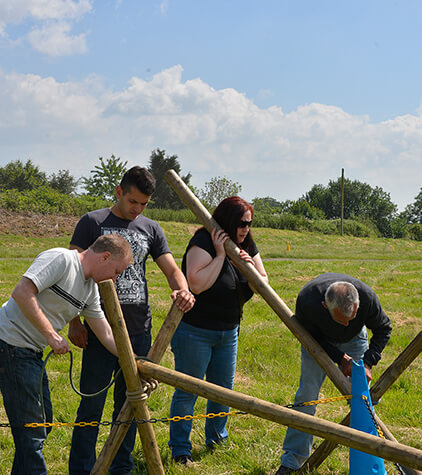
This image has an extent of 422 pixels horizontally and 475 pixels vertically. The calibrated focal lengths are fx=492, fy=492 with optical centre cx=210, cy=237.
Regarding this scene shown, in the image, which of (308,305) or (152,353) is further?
(308,305)

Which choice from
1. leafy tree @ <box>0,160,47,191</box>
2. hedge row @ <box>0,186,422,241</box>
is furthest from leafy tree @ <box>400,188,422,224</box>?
leafy tree @ <box>0,160,47,191</box>

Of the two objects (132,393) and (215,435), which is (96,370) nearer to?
(132,393)

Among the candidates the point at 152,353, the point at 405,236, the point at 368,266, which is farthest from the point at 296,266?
the point at 405,236

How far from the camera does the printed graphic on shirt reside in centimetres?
355

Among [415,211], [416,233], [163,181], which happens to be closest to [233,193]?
[163,181]

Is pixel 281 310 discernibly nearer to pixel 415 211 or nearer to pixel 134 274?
pixel 134 274

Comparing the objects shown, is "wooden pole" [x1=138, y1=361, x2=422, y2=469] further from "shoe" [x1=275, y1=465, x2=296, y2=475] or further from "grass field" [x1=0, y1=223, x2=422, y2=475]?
"shoe" [x1=275, y1=465, x2=296, y2=475]

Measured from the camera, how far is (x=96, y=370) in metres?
3.47

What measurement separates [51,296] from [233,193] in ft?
178

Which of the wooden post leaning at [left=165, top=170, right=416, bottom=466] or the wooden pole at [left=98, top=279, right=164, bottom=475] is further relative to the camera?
the wooden post leaning at [left=165, top=170, right=416, bottom=466]

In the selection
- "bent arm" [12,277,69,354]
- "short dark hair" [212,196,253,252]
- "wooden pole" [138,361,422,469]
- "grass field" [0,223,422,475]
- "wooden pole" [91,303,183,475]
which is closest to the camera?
"wooden pole" [138,361,422,469]

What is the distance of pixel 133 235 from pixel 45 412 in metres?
1.32

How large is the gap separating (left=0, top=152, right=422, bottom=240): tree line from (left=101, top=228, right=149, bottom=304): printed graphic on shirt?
2816 cm

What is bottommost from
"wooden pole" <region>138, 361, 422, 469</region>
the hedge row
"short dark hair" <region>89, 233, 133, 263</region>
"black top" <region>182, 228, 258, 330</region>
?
"wooden pole" <region>138, 361, 422, 469</region>
